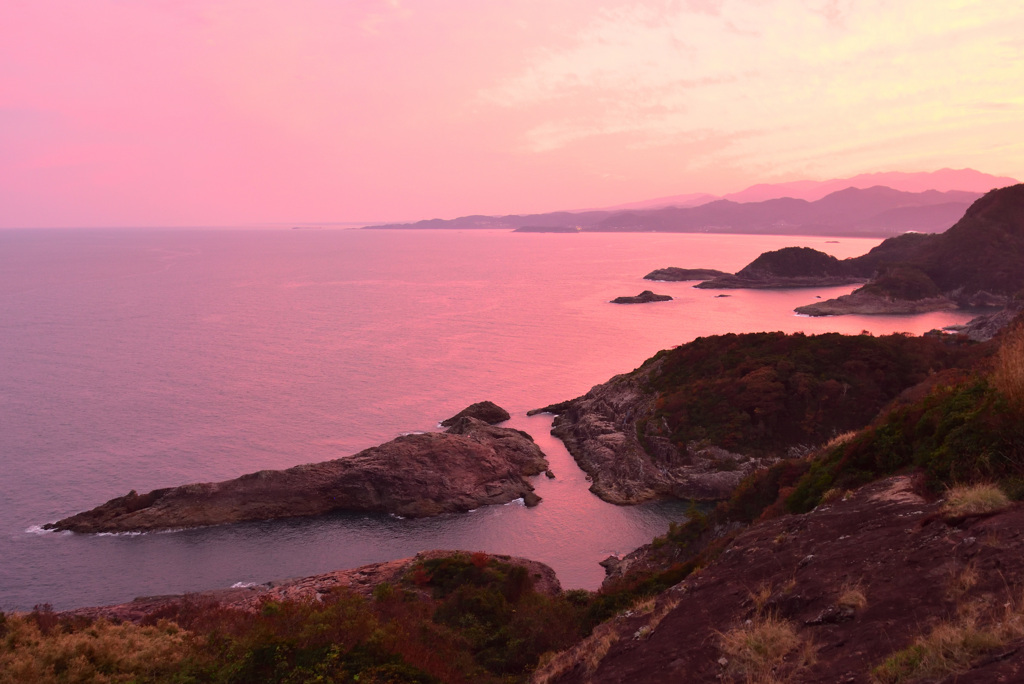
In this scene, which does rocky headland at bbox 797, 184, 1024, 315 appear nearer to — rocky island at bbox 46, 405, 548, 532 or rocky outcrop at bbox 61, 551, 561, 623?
rocky island at bbox 46, 405, 548, 532

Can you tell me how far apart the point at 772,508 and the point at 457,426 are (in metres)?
37.8

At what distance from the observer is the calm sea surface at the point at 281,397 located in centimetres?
3944

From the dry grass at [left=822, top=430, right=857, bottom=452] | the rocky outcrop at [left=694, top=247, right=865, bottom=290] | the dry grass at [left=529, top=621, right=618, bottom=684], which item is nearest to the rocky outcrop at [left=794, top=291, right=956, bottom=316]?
the rocky outcrop at [left=694, top=247, right=865, bottom=290]

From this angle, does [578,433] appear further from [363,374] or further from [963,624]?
[963,624]

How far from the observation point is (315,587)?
104 ft

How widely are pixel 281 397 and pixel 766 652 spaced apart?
67.2 metres

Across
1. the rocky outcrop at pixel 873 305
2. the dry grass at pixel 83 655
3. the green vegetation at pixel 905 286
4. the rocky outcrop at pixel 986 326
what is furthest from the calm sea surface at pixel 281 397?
the dry grass at pixel 83 655

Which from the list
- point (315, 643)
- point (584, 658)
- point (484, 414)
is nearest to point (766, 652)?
point (584, 658)

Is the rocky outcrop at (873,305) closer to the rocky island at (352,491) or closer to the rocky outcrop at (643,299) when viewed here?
the rocky outcrop at (643,299)

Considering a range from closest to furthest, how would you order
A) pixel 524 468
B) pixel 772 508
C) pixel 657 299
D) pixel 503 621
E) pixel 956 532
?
1. pixel 956 532
2. pixel 772 508
3. pixel 503 621
4. pixel 524 468
5. pixel 657 299

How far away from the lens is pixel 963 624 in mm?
7176

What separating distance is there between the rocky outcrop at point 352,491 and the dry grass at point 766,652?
36.5 meters

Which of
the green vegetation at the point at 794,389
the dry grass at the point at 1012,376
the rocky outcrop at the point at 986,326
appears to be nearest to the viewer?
the dry grass at the point at 1012,376

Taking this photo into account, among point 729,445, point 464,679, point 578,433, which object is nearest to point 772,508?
point 464,679
